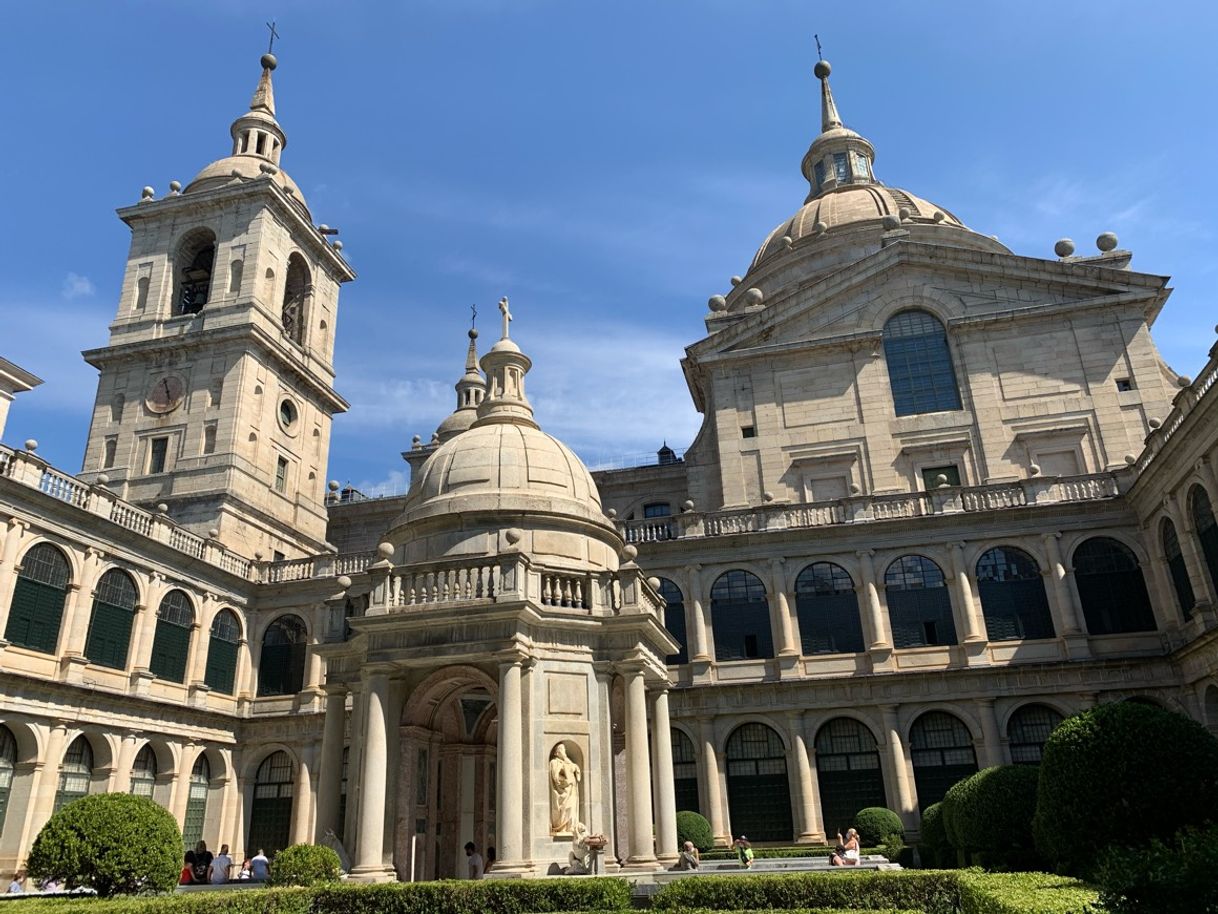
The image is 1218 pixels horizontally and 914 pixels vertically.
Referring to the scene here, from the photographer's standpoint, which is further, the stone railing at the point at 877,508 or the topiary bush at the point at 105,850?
the stone railing at the point at 877,508

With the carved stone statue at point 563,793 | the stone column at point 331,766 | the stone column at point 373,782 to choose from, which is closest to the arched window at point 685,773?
the stone column at point 331,766

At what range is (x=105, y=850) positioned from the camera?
14578 millimetres

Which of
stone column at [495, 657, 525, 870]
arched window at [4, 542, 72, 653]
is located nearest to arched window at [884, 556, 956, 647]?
stone column at [495, 657, 525, 870]

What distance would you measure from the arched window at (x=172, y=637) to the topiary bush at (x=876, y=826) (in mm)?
26024

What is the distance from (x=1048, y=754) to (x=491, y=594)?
10.1 m

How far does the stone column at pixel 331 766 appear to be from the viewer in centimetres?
1916

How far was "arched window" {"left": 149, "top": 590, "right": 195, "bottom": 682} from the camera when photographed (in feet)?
115

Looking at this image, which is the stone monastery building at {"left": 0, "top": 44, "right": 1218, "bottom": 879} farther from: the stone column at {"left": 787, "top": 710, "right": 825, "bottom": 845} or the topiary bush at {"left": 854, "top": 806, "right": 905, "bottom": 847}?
the topiary bush at {"left": 854, "top": 806, "right": 905, "bottom": 847}

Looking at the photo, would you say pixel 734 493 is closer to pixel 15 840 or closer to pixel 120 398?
pixel 15 840

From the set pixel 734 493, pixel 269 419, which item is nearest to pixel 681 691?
pixel 734 493

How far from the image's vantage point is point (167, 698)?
115 ft

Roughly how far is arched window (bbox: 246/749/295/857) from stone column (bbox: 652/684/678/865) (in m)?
24.3

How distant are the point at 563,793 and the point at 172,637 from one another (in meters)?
24.8

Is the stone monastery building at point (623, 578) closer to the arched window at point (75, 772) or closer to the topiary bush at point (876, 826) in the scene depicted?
the arched window at point (75, 772)
